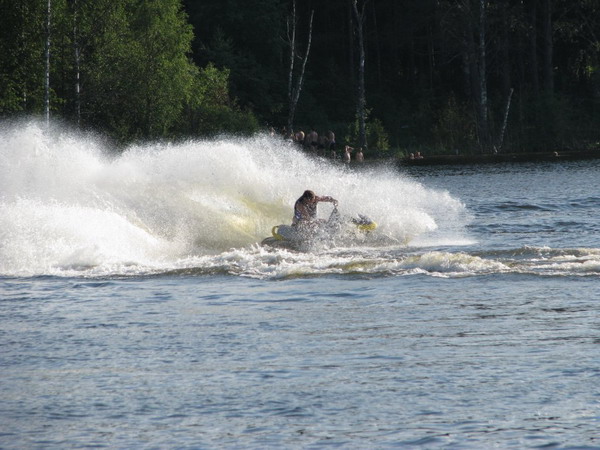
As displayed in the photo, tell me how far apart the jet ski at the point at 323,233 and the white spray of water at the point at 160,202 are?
27.5 inches

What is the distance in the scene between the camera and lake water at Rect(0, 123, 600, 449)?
9.97 meters

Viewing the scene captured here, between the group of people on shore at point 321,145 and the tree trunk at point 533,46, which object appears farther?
the tree trunk at point 533,46

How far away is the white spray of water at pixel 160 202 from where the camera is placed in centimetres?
2172

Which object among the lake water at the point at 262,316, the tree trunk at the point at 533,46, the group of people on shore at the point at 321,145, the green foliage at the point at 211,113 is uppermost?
the tree trunk at the point at 533,46

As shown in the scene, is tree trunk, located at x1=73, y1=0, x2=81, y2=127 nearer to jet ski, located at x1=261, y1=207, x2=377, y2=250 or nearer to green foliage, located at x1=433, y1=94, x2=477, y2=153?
green foliage, located at x1=433, y1=94, x2=477, y2=153

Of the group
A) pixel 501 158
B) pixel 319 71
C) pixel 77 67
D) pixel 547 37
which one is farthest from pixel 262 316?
pixel 319 71

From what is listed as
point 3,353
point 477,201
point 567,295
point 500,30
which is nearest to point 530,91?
point 500,30

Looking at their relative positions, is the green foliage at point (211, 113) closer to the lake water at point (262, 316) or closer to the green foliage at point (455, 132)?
the green foliage at point (455, 132)

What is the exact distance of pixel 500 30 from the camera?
242ft

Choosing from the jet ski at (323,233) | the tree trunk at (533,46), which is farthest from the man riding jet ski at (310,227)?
the tree trunk at (533,46)

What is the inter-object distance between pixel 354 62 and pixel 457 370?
238 feet

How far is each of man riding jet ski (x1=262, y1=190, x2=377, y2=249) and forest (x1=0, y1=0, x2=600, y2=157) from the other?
22.5 metres

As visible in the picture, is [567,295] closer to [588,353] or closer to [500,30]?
[588,353]

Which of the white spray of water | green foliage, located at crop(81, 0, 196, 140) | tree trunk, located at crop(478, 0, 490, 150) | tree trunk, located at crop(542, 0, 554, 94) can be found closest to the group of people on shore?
green foliage, located at crop(81, 0, 196, 140)
